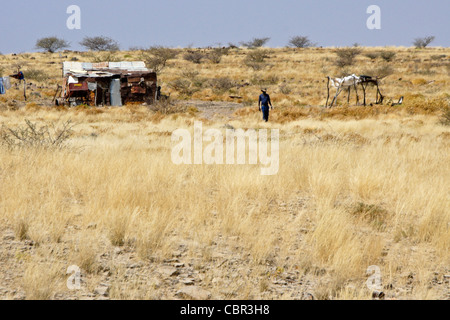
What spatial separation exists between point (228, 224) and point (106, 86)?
2581 centimetres

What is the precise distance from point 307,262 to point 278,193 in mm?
2431

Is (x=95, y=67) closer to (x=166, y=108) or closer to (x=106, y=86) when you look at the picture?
(x=106, y=86)

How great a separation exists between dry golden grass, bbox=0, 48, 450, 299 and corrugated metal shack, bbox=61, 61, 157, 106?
793 inches

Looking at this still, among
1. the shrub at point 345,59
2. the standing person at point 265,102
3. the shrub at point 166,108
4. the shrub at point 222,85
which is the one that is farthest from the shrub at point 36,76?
the shrub at point 345,59

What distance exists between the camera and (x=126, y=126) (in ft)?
59.5

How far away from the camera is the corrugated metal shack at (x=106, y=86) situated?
2817 cm

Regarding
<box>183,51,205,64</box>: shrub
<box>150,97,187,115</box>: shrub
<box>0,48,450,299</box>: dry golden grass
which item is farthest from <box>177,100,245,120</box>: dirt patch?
<box>183,51,205,64</box>: shrub

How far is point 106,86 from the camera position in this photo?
94.6ft

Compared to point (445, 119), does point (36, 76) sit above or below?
above

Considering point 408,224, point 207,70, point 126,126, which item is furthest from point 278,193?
point 207,70

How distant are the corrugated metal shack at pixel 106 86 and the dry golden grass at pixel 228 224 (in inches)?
793

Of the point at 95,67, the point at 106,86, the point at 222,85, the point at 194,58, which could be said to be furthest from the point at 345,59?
the point at 106,86

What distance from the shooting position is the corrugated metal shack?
92.4 feet

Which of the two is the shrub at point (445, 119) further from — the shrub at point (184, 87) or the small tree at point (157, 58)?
the small tree at point (157, 58)
